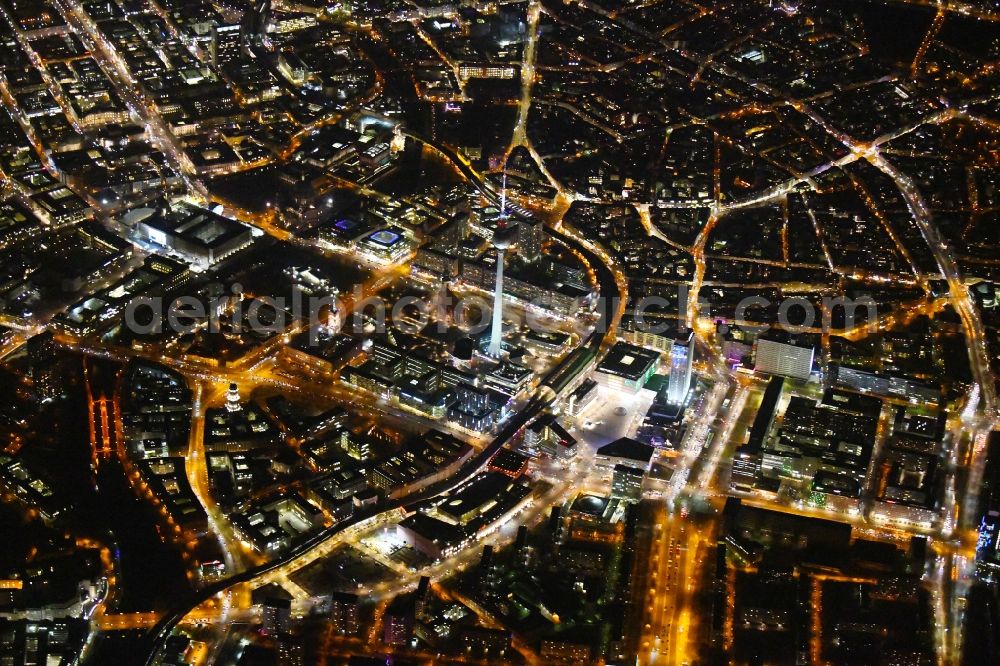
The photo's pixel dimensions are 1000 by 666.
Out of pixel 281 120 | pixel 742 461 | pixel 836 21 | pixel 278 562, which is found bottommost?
pixel 278 562

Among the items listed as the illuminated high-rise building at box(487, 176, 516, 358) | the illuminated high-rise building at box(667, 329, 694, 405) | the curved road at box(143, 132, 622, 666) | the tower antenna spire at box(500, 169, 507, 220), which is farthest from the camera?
the tower antenna spire at box(500, 169, 507, 220)

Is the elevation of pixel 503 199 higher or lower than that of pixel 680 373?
higher

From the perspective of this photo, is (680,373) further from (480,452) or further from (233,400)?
(233,400)

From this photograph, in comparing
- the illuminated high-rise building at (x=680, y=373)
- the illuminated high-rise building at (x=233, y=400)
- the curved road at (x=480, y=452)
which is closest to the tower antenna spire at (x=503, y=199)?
the curved road at (x=480, y=452)

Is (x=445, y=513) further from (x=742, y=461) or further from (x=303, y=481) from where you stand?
(x=742, y=461)

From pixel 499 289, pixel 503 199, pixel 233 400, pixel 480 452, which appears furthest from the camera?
pixel 503 199

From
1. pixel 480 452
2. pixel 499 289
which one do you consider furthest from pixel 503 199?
pixel 480 452

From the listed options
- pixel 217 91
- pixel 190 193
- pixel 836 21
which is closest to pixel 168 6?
pixel 217 91

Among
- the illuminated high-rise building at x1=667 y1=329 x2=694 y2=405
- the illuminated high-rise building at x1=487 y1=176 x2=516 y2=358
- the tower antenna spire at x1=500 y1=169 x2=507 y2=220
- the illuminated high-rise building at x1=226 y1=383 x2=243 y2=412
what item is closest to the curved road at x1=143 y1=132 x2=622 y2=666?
the tower antenna spire at x1=500 y1=169 x2=507 y2=220

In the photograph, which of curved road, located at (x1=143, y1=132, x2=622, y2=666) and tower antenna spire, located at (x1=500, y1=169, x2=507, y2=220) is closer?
curved road, located at (x1=143, y1=132, x2=622, y2=666)

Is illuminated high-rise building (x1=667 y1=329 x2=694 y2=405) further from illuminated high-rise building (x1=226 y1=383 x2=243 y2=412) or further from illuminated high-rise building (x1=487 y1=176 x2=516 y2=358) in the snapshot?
illuminated high-rise building (x1=226 y1=383 x2=243 y2=412)

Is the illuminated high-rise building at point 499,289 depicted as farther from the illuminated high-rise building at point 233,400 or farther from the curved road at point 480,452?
the illuminated high-rise building at point 233,400
